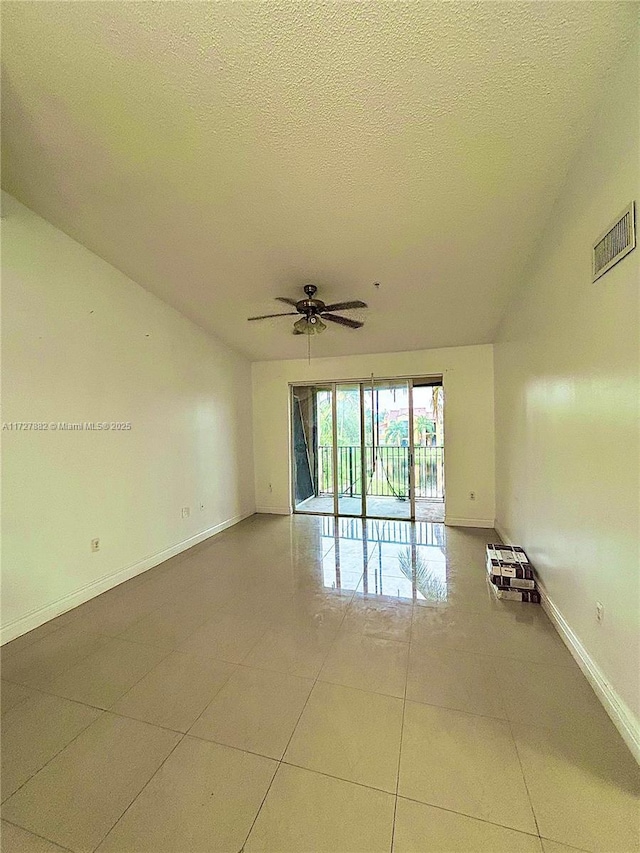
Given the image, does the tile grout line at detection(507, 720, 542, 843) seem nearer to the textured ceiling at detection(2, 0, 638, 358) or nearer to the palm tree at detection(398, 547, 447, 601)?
the palm tree at detection(398, 547, 447, 601)

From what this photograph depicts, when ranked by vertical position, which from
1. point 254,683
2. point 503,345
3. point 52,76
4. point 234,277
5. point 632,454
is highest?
point 52,76

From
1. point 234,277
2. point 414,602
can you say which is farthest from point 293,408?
point 414,602

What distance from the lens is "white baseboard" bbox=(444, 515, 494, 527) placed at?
15.8 ft

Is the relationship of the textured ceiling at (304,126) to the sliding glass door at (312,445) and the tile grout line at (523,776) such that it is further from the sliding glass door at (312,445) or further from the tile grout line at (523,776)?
the tile grout line at (523,776)

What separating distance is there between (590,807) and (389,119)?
3.02m

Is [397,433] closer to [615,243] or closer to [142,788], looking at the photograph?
[615,243]

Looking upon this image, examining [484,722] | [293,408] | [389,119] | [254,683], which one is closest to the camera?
[484,722]

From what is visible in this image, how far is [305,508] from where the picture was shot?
19.5 ft

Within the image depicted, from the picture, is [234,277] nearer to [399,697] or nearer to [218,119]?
[218,119]

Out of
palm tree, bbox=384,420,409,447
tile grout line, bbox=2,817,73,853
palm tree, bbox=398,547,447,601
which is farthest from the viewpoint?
palm tree, bbox=384,420,409,447

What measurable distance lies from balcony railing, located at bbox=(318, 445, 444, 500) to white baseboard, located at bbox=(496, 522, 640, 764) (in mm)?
3090

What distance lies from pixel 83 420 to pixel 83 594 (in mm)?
1443

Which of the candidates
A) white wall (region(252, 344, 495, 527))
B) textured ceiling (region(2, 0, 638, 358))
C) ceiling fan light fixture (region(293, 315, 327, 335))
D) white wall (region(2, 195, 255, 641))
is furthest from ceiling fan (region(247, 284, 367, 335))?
→ white wall (region(2, 195, 255, 641))

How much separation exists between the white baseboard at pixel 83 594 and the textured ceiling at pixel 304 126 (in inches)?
114
